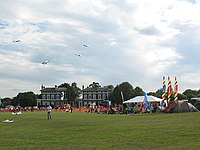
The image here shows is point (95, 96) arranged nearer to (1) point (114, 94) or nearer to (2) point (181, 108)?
(1) point (114, 94)

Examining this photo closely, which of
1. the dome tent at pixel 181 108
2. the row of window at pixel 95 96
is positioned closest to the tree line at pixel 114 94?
the row of window at pixel 95 96

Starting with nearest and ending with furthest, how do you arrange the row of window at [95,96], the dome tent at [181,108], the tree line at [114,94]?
the dome tent at [181,108] < the tree line at [114,94] < the row of window at [95,96]

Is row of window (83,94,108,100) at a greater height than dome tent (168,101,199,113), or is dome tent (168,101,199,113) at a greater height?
row of window (83,94,108,100)

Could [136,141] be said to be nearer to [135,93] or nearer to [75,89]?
[135,93]

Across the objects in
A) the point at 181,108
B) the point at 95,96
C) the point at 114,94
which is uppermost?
the point at 95,96

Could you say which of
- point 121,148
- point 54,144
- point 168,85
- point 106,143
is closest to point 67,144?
point 54,144

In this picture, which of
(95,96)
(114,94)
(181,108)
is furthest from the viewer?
(95,96)

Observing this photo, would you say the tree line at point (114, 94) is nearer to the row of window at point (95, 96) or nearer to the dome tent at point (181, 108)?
the row of window at point (95, 96)

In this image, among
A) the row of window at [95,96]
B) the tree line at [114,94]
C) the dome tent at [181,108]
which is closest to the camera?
the dome tent at [181,108]

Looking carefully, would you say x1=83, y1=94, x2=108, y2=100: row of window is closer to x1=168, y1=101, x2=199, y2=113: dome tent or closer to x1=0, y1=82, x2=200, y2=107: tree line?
x1=0, y1=82, x2=200, y2=107: tree line

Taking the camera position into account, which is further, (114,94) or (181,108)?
(114,94)

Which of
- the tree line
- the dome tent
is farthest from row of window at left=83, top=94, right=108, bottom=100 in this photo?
the dome tent

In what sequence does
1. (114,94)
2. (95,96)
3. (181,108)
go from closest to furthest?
(181,108), (114,94), (95,96)

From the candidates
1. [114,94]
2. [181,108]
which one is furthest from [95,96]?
[181,108]
